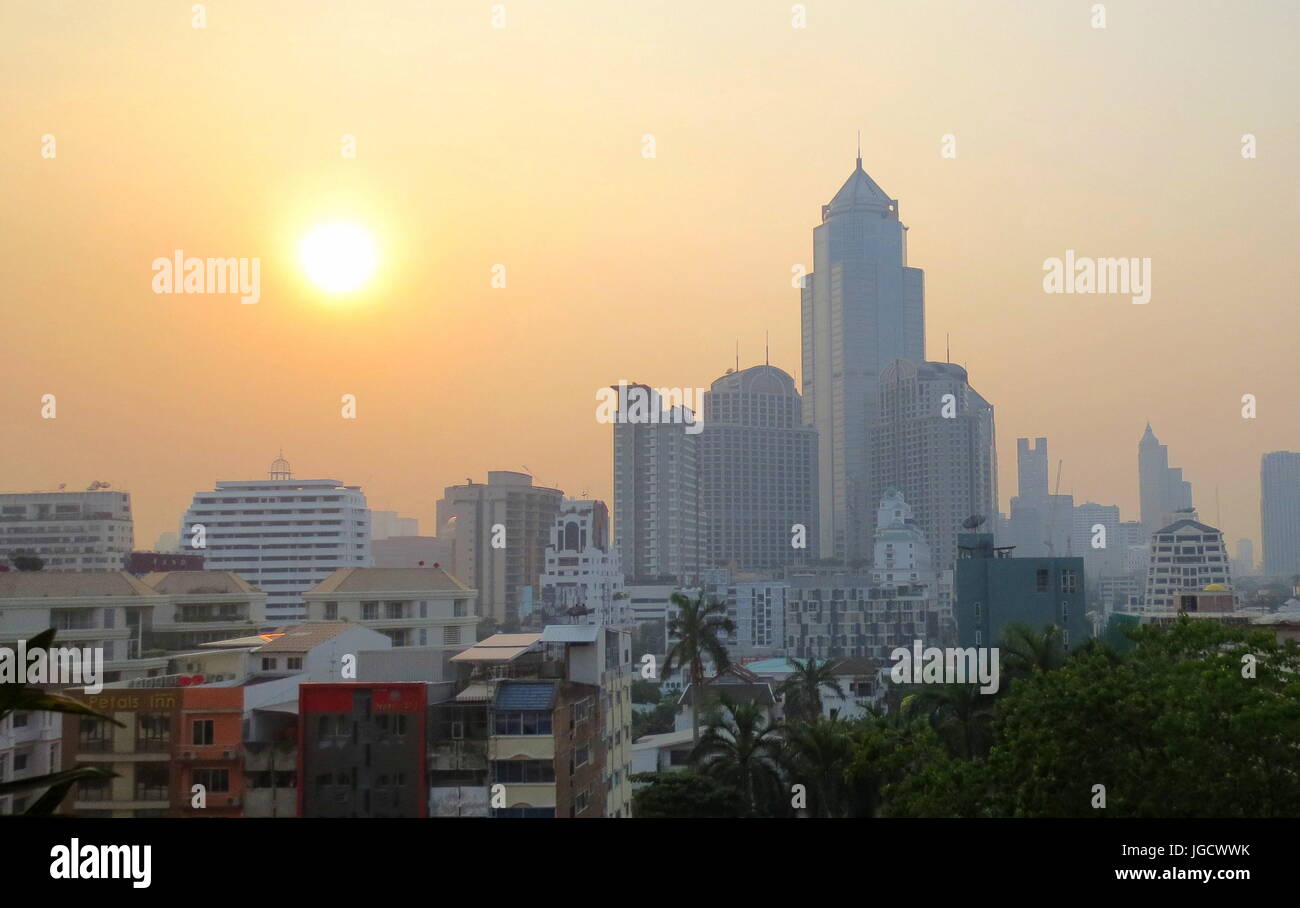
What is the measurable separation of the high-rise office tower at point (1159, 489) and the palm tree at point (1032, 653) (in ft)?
48.5

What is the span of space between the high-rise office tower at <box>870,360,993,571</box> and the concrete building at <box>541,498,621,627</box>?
555 inches

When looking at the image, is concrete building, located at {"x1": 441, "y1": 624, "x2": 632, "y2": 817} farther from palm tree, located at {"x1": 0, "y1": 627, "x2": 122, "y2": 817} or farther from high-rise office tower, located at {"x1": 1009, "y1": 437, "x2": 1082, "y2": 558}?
high-rise office tower, located at {"x1": 1009, "y1": 437, "x2": 1082, "y2": 558}

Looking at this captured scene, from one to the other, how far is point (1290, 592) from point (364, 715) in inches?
711

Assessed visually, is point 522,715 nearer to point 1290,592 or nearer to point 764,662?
point 1290,592

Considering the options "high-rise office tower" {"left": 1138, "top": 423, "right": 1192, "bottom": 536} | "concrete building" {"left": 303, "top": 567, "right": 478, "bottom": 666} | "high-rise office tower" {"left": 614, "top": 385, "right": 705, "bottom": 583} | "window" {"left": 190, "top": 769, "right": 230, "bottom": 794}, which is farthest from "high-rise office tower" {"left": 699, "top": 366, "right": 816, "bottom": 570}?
"window" {"left": 190, "top": 769, "right": 230, "bottom": 794}

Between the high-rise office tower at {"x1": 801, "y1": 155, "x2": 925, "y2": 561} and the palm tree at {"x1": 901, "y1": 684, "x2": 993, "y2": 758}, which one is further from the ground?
the high-rise office tower at {"x1": 801, "y1": 155, "x2": 925, "y2": 561}

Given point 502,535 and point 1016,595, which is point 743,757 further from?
point 502,535

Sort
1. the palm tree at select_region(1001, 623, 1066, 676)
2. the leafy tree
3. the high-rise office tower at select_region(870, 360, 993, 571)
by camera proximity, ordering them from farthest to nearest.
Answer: the high-rise office tower at select_region(870, 360, 993, 571) < the leafy tree < the palm tree at select_region(1001, 623, 1066, 676)

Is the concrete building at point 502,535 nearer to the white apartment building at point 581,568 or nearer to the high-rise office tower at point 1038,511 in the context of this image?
the white apartment building at point 581,568

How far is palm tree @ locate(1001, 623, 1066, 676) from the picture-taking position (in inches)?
427

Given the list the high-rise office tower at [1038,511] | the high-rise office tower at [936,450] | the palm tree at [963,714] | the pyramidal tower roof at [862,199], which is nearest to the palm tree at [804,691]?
the palm tree at [963,714]

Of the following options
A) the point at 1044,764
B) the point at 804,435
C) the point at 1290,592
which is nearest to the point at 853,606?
the point at 804,435

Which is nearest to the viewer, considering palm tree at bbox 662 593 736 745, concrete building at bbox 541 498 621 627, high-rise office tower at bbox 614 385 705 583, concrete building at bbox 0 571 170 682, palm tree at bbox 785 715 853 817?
palm tree at bbox 785 715 853 817
